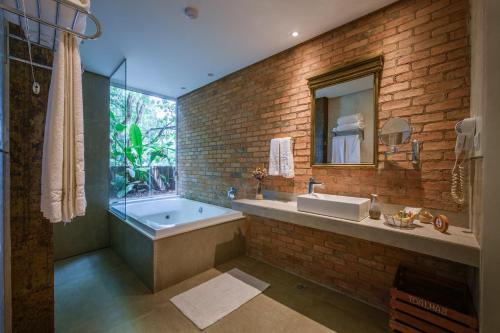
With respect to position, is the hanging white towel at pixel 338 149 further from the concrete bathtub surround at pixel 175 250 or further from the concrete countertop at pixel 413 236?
the concrete bathtub surround at pixel 175 250

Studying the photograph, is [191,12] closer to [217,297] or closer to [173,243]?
[173,243]

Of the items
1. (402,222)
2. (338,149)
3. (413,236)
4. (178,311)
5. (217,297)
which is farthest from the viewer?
(338,149)

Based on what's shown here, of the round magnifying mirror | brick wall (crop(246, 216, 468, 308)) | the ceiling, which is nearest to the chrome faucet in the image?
brick wall (crop(246, 216, 468, 308))

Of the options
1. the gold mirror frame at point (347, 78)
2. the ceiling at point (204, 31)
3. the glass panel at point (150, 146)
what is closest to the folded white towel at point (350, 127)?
the gold mirror frame at point (347, 78)

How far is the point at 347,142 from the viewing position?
85.5 inches

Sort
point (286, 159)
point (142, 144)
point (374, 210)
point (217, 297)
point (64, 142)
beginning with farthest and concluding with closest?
1. point (142, 144)
2. point (286, 159)
3. point (217, 297)
4. point (374, 210)
5. point (64, 142)

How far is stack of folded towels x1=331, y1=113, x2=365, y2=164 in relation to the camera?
2090 mm

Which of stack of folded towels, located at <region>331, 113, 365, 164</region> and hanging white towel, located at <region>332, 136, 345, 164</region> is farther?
hanging white towel, located at <region>332, 136, 345, 164</region>

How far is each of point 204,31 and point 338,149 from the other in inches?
74.2

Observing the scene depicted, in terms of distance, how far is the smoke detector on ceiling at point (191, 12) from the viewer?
1931 mm

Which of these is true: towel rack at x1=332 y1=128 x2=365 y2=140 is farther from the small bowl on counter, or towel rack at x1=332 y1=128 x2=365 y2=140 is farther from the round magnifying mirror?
the small bowl on counter

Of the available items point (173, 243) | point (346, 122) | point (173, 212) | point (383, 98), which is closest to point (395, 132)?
point (383, 98)

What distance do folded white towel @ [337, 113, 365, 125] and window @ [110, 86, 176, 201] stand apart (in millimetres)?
2877

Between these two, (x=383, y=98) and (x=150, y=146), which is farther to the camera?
(x=150, y=146)
